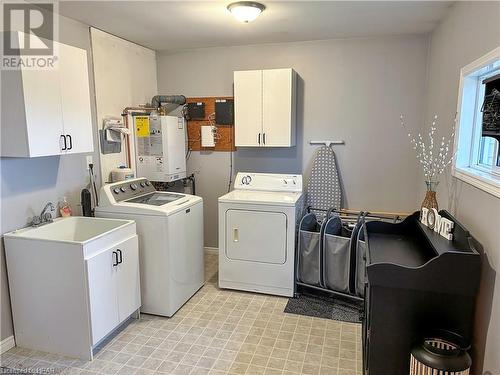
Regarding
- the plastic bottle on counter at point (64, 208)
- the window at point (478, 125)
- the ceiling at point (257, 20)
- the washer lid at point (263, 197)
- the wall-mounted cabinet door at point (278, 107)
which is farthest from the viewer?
the wall-mounted cabinet door at point (278, 107)

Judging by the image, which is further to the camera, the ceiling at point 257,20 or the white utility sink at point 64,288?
the ceiling at point 257,20

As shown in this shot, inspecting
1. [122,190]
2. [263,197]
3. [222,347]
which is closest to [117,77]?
[122,190]

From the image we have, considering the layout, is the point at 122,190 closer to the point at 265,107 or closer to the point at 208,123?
the point at 208,123

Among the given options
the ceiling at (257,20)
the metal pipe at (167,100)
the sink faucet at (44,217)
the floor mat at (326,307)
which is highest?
the ceiling at (257,20)

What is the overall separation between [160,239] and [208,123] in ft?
6.09

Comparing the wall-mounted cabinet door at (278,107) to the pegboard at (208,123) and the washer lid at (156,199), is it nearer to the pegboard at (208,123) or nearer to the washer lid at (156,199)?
the pegboard at (208,123)

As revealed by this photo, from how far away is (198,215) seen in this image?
3.46 m

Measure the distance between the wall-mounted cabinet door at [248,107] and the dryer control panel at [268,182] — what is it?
36 cm

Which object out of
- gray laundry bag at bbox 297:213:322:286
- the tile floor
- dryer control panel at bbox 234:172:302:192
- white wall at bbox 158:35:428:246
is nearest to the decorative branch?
white wall at bbox 158:35:428:246

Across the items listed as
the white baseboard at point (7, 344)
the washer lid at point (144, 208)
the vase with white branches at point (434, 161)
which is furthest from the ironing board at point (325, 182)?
the white baseboard at point (7, 344)

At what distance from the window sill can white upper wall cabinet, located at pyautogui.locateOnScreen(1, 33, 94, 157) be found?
276cm

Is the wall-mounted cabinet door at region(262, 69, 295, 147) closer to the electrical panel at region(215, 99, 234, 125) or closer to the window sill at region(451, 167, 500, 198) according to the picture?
the electrical panel at region(215, 99, 234, 125)

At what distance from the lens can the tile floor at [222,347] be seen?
7.97ft

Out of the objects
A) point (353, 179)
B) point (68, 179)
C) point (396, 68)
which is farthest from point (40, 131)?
point (396, 68)
